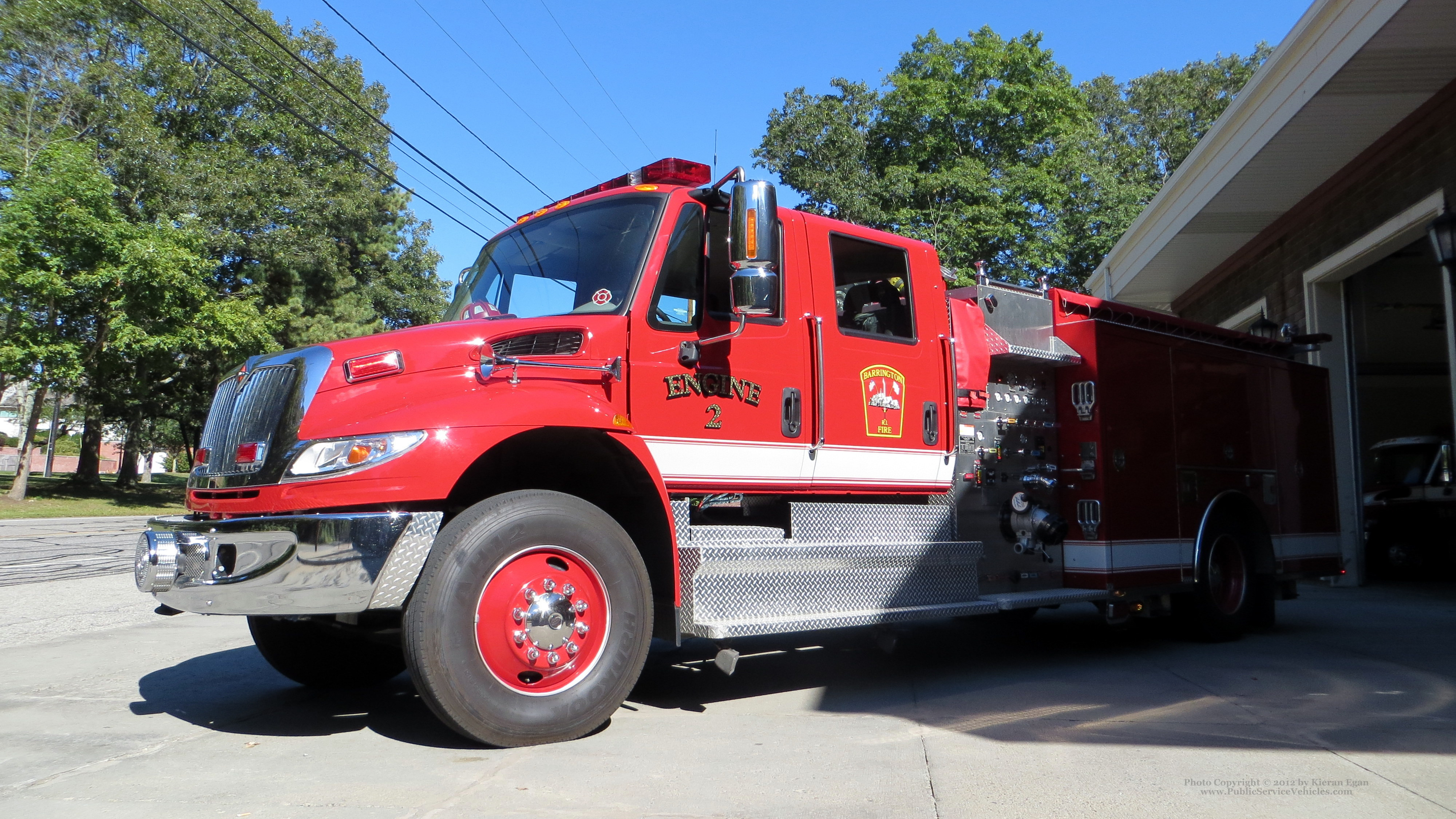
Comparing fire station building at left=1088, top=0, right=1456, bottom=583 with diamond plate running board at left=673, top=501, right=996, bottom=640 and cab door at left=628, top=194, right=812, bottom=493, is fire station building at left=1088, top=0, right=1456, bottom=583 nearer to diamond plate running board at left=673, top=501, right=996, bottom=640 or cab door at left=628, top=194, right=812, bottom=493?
diamond plate running board at left=673, top=501, right=996, bottom=640

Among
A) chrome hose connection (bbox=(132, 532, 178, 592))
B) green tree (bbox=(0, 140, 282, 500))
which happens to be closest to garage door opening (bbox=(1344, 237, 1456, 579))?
chrome hose connection (bbox=(132, 532, 178, 592))

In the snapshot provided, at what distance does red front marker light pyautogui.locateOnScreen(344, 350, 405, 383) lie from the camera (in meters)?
4.29

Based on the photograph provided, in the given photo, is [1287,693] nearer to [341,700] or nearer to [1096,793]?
[1096,793]

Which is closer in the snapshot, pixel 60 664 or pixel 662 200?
pixel 662 200

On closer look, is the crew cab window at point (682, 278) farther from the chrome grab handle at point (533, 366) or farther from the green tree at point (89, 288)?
the green tree at point (89, 288)

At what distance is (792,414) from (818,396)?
205mm

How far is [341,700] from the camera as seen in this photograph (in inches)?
213

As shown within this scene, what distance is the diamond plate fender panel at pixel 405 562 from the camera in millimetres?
3969

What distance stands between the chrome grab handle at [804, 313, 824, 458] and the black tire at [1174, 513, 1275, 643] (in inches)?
148

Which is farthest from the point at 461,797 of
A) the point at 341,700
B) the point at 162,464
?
the point at 162,464

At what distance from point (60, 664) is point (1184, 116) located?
133 feet

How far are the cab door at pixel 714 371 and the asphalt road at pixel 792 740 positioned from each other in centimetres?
124

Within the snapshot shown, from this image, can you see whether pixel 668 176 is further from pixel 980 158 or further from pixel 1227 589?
pixel 980 158

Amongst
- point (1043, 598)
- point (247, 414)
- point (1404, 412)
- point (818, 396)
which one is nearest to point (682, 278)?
point (818, 396)
